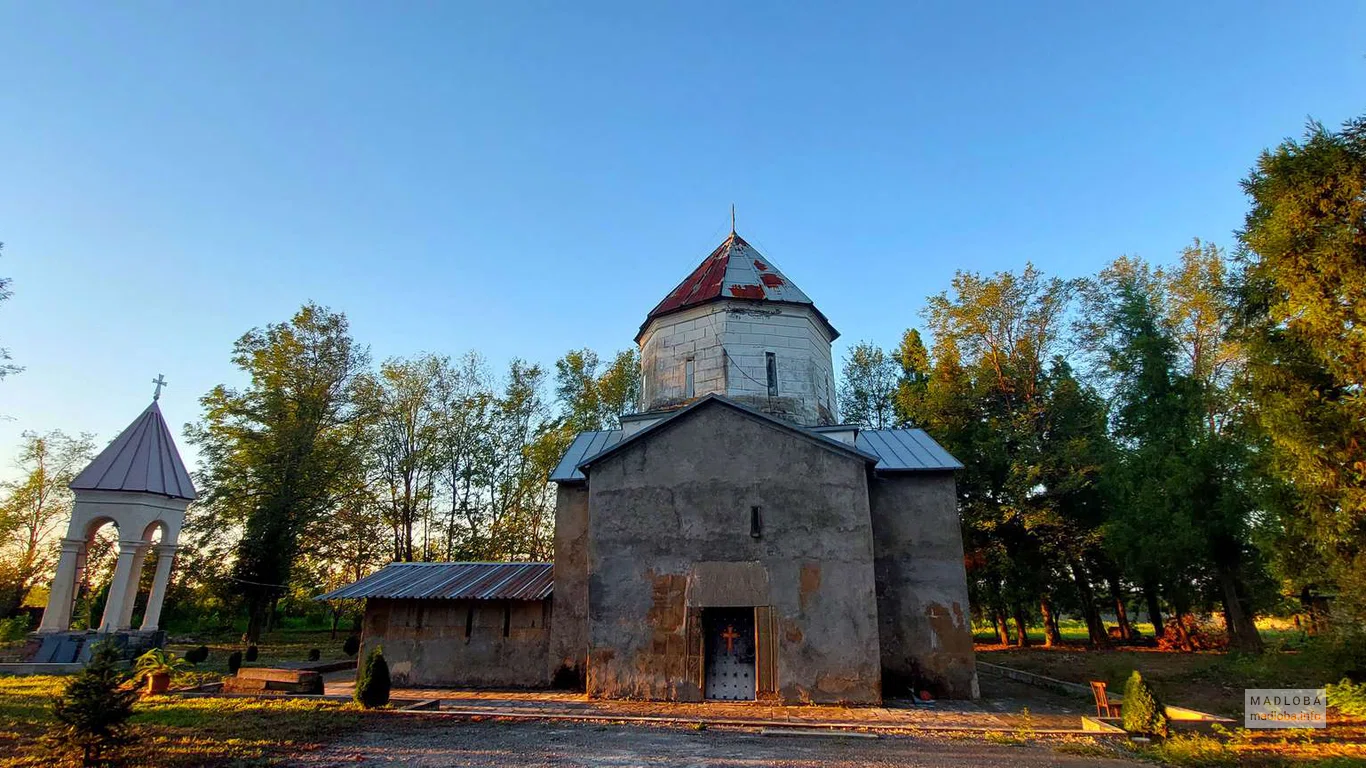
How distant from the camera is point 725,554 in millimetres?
12711

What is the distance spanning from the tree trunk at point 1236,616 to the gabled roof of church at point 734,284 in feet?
49.3

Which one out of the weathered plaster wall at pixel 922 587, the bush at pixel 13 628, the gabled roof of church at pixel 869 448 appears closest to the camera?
the weathered plaster wall at pixel 922 587

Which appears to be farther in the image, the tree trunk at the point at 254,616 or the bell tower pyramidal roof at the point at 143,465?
the tree trunk at the point at 254,616

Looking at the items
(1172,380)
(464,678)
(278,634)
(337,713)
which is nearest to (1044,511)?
(1172,380)

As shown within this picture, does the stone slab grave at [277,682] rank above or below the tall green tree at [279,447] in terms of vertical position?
below

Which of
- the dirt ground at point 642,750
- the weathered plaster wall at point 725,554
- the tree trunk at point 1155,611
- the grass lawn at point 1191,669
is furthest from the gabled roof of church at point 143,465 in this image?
the tree trunk at point 1155,611

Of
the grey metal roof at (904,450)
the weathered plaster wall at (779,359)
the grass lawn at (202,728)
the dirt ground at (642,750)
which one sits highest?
the weathered plaster wall at (779,359)

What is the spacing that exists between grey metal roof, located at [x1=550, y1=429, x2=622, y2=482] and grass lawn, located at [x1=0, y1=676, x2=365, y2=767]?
6.31 meters

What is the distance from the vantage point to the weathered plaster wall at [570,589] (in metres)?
14.0

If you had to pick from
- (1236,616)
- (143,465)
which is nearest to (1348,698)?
(1236,616)

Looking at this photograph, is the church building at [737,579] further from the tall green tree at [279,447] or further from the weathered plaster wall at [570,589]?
the tall green tree at [279,447]

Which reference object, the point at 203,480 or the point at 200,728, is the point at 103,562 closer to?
the point at 203,480

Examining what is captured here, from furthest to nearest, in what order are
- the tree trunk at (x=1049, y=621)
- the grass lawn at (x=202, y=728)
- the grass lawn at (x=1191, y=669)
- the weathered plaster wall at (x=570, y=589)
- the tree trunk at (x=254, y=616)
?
the tree trunk at (x=1049, y=621)
the tree trunk at (x=254, y=616)
the weathered plaster wall at (x=570, y=589)
the grass lawn at (x=1191, y=669)
the grass lawn at (x=202, y=728)

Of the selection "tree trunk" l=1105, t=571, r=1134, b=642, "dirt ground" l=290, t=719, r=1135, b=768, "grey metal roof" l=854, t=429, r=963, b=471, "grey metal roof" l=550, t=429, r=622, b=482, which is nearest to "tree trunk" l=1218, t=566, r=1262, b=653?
"tree trunk" l=1105, t=571, r=1134, b=642
